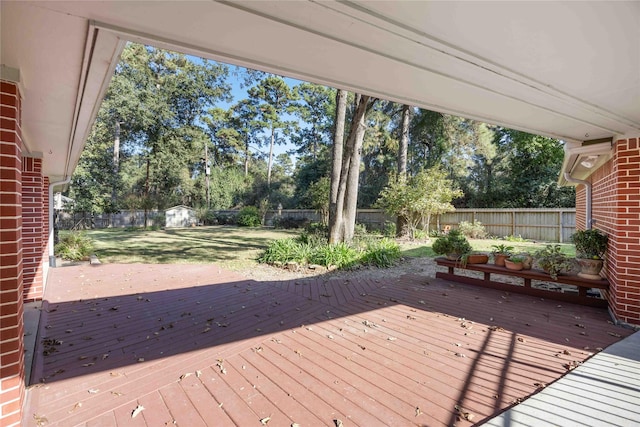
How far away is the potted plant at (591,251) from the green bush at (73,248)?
10729mm

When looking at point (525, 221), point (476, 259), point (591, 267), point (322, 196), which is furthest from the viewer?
point (322, 196)

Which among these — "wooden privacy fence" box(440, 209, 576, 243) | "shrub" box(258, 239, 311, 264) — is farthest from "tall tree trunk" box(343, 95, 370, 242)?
"wooden privacy fence" box(440, 209, 576, 243)

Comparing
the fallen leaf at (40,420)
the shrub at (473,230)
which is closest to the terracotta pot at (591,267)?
the fallen leaf at (40,420)

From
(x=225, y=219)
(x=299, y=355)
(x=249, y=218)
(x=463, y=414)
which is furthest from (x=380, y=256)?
(x=225, y=219)

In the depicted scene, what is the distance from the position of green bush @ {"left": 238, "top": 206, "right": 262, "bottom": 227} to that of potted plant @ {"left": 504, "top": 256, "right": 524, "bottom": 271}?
1878 centimetres

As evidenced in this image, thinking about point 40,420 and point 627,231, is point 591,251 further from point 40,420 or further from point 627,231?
point 40,420

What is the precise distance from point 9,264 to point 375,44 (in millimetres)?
2506

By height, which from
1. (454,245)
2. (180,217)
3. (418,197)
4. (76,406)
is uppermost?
(418,197)

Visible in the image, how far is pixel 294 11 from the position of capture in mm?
1476

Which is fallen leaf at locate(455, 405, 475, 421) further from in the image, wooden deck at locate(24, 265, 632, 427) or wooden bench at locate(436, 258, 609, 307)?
wooden bench at locate(436, 258, 609, 307)

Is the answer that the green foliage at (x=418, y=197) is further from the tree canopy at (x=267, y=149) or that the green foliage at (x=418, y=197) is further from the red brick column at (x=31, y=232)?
the red brick column at (x=31, y=232)

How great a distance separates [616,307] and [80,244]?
11.5 meters

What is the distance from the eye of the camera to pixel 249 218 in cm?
2244

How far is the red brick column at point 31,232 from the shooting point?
4.50 m
